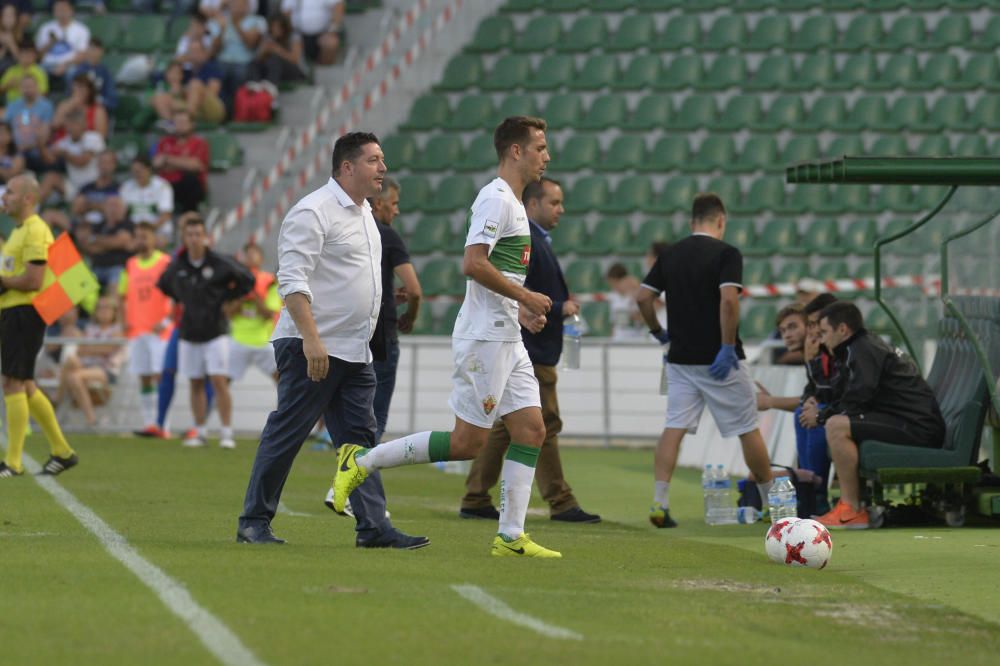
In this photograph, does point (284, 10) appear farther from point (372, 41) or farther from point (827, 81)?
point (827, 81)

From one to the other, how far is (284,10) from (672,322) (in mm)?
14852

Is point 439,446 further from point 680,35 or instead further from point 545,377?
point 680,35

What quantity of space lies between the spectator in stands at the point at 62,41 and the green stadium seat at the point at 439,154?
513cm

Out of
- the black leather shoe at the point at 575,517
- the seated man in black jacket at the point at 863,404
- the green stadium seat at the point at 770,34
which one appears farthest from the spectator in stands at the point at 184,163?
the seated man in black jacket at the point at 863,404

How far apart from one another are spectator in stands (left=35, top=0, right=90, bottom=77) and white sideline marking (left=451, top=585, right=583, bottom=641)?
62.6ft

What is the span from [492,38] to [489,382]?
17.8 m

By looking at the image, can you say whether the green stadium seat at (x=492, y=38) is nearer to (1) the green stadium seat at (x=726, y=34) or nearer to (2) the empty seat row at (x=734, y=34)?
(2) the empty seat row at (x=734, y=34)

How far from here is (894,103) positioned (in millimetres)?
23812

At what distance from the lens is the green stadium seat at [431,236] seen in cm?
2300

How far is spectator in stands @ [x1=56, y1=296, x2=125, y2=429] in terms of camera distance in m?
19.6

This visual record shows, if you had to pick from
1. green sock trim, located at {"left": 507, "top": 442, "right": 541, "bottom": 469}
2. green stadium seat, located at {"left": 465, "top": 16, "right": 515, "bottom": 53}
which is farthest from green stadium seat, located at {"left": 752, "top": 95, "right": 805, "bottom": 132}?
green sock trim, located at {"left": 507, "top": 442, "right": 541, "bottom": 469}

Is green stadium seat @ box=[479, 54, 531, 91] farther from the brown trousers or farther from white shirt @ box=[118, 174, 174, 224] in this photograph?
the brown trousers

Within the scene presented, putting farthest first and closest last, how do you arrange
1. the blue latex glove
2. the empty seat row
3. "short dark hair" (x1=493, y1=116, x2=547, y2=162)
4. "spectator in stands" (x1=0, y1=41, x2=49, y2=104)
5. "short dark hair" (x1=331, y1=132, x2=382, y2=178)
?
the empty seat row, "spectator in stands" (x1=0, y1=41, x2=49, y2=104), the blue latex glove, "short dark hair" (x1=493, y1=116, x2=547, y2=162), "short dark hair" (x1=331, y1=132, x2=382, y2=178)

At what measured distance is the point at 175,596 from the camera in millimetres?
6922
